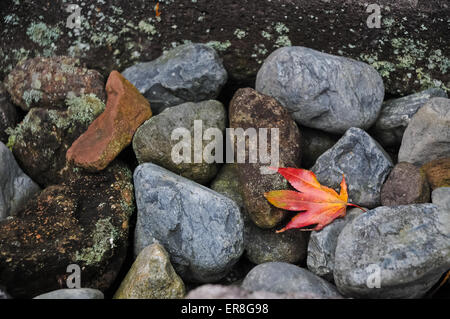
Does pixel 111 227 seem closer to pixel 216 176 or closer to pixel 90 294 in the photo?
pixel 90 294

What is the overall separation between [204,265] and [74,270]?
0.80 meters

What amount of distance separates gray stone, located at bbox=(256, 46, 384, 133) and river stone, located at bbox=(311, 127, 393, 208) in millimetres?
223

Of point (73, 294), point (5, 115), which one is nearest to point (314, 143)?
point (73, 294)

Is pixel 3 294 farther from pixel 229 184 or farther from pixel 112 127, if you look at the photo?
pixel 229 184

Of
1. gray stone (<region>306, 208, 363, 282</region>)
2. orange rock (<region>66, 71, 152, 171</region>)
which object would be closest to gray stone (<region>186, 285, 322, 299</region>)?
gray stone (<region>306, 208, 363, 282</region>)

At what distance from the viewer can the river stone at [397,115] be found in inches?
126

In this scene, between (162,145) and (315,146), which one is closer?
(162,145)

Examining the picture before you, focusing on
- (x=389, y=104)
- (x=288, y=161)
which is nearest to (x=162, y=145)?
(x=288, y=161)

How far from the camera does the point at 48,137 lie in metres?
3.31

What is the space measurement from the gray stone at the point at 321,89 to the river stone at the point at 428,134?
36 cm

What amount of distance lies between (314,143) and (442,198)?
3.41ft

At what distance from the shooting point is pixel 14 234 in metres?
2.70

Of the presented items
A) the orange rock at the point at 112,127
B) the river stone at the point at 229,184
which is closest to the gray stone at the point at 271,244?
the river stone at the point at 229,184

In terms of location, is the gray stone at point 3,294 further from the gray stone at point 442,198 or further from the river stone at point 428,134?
the river stone at point 428,134
